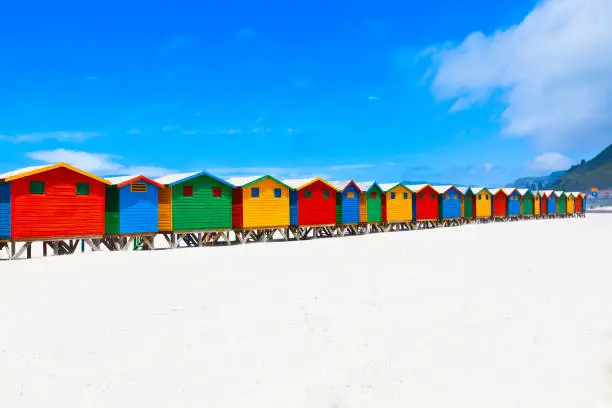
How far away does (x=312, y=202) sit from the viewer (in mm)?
35656

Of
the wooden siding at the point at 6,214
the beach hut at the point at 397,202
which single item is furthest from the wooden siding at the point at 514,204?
the wooden siding at the point at 6,214

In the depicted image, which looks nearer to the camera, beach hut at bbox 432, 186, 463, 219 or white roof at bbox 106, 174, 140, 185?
white roof at bbox 106, 174, 140, 185

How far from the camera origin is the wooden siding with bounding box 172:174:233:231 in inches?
1093

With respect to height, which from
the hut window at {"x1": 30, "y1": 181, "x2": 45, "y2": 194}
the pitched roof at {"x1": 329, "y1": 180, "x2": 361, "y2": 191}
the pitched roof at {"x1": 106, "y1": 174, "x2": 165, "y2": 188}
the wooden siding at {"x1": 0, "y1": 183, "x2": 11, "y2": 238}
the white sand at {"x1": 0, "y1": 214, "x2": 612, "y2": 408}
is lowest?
the white sand at {"x1": 0, "y1": 214, "x2": 612, "y2": 408}

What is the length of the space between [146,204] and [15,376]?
65.8ft

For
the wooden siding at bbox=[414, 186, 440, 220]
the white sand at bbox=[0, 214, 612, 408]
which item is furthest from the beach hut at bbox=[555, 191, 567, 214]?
the white sand at bbox=[0, 214, 612, 408]

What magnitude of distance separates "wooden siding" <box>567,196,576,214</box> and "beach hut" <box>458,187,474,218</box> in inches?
1275

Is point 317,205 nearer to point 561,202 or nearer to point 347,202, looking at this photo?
point 347,202

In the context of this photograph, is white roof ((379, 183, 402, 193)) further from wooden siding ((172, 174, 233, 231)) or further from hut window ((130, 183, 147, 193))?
hut window ((130, 183, 147, 193))

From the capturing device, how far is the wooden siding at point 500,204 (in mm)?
60750

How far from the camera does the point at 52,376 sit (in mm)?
7141

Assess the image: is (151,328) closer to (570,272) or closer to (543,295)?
(543,295)

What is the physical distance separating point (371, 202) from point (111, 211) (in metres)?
22.3

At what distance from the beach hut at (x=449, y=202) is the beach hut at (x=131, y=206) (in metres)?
32.3
